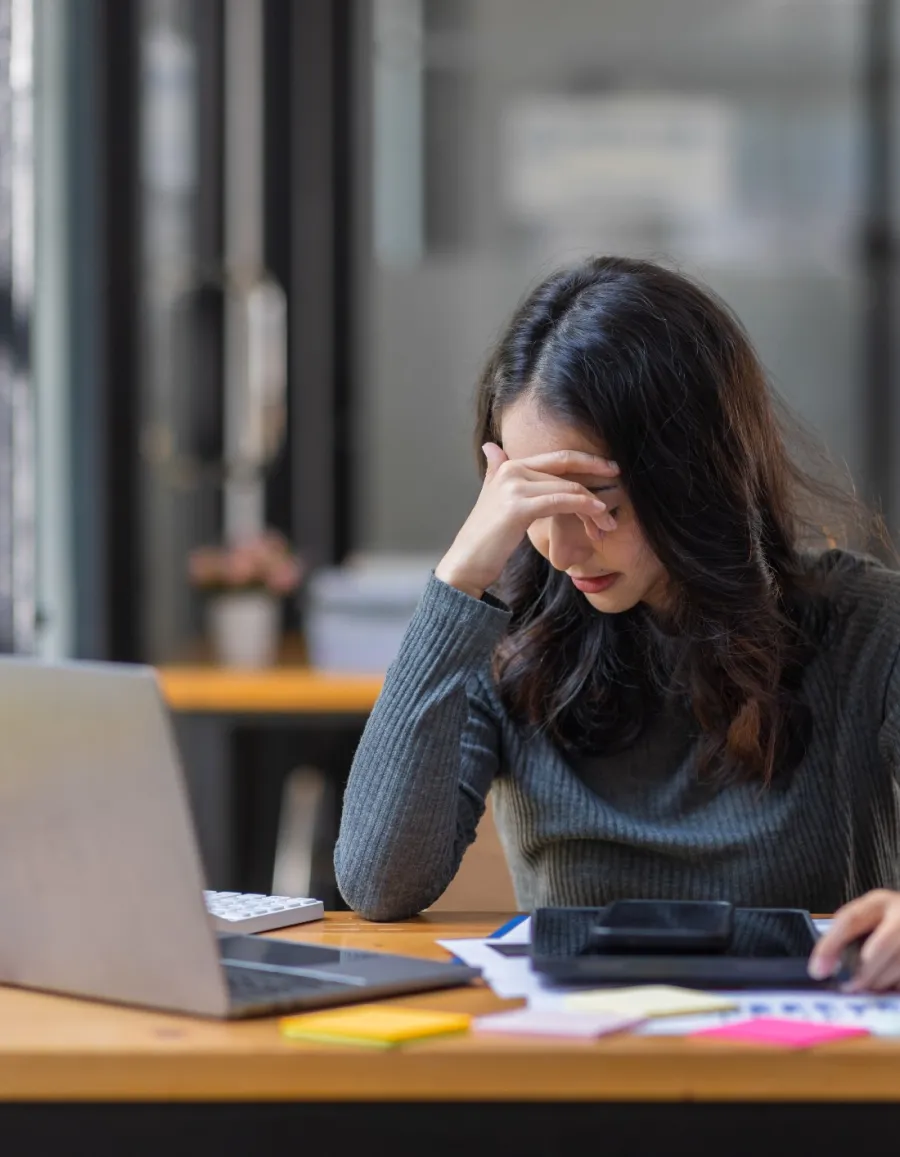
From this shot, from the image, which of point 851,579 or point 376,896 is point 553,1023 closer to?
point 376,896

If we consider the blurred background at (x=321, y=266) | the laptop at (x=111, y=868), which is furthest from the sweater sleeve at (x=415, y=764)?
the blurred background at (x=321, y=266)

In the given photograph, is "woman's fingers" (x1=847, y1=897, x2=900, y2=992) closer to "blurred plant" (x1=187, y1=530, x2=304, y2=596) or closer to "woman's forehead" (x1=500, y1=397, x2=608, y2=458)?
"woman's forehead" (x1=500, y1=397, x2=608, y2=458)

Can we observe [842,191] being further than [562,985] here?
Yes

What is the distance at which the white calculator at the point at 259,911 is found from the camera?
141cm

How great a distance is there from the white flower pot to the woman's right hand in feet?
6.35

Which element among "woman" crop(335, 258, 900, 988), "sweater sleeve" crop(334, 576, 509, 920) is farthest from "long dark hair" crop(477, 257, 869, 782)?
"sweater sleeve" crop(334, 576, 509, 920)

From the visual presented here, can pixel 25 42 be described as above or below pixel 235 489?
above

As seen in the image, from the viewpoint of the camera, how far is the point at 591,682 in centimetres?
165

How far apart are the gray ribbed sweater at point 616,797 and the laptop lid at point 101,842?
400 millimetres

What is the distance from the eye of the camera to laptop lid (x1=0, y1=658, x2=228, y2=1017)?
3.46ft

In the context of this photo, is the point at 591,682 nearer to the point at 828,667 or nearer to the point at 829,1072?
the point at 828,667

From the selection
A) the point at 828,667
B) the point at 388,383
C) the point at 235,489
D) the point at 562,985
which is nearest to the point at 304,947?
the point at 562,985

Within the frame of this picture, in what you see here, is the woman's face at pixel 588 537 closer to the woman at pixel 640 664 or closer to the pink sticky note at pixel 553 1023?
the woman at pixel 640 664
